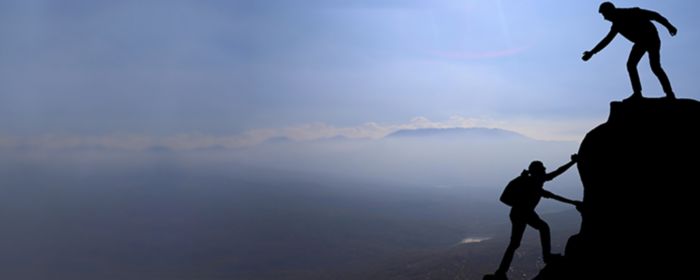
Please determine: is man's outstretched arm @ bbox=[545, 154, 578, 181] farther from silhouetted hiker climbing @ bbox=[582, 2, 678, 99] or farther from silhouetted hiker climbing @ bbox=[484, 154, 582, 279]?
silhouetted hiker climbing @ bbox=[582, 2, 678, 99]

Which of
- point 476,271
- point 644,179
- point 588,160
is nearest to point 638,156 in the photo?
point 644,179

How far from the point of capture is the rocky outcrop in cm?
1234

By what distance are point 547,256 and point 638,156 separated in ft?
14.4

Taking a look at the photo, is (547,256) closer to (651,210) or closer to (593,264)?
(593,264)

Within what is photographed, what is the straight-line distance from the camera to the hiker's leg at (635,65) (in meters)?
14.1

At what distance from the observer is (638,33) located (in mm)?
13914

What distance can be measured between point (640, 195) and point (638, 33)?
5.17 m

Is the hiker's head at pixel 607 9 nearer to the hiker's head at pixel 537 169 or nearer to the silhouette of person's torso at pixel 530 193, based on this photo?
the hiker's head at pixel 537 169

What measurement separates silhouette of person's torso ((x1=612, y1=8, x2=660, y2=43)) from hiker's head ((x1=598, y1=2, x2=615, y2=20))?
17 centimetres

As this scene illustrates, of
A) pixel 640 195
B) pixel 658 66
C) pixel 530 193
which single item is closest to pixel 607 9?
pixel 658 66

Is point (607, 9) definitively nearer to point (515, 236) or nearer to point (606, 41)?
point (606, 41)

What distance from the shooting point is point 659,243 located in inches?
492

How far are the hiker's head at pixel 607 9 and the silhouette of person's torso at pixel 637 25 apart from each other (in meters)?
0.17

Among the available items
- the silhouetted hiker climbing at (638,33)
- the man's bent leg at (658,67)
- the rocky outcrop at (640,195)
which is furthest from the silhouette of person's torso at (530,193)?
the man's bent leg at (658,67)
